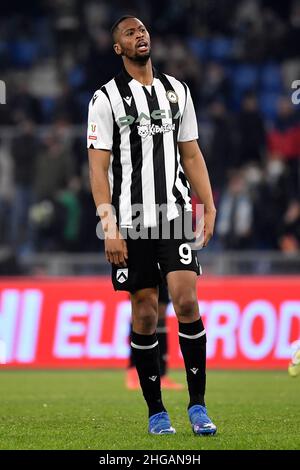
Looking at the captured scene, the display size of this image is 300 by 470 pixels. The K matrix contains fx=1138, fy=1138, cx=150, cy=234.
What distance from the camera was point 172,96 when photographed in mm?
6906

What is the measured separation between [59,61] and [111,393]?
11.4 metres

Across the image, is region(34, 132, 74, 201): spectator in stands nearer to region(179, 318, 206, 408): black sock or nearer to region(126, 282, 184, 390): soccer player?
region(126, 282, 184, 390): soccer player

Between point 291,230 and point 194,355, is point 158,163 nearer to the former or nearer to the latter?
point 194,355

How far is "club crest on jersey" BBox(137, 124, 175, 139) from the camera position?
6730 millimetres

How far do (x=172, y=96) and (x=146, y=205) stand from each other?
0.71 metres

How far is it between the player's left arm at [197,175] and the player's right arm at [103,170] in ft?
1.68

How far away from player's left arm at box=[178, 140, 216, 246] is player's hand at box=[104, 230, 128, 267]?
55 cm

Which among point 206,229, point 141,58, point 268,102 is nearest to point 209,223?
point 206,229

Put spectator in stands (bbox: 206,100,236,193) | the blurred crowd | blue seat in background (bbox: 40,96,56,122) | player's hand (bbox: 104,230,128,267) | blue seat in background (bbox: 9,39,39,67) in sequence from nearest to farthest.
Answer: player's hand (bbox: 104,230,128,267) → the blurred crowd → spectator in stands (bbox: 206,100,236,193) → blue seat in background (bbox: 40,96,56,122) → blue seat in background (bbox: 9,39,39,67)

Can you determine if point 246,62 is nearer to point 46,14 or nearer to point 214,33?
point 214,33

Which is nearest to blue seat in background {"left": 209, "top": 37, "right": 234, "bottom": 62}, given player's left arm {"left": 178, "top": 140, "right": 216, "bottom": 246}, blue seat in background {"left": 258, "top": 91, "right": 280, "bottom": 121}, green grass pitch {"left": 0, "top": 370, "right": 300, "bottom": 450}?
blue seat in background {"left": 258, "top": 91, "right": 280, "bottom": 121}

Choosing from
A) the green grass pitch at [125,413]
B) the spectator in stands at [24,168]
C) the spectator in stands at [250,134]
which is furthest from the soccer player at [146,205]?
the spectator in stands at [24,168]

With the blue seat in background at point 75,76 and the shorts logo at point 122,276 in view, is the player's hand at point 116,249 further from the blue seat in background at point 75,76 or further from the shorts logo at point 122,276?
Answer: the blue seat in background at point 75,76

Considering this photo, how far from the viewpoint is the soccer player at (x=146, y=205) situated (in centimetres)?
662
